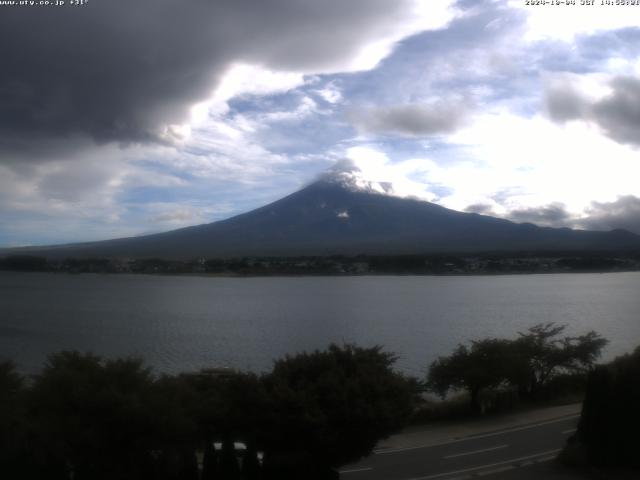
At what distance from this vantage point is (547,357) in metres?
19.9

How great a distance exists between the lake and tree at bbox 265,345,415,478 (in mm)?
10406

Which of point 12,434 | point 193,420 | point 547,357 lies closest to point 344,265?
point 547,357

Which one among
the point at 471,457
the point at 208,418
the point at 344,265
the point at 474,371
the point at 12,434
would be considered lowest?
the point at 471,457

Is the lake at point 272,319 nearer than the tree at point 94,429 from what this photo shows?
No

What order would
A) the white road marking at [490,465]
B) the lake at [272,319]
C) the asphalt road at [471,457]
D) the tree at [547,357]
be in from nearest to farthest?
the white road marking at [490,465] → the asphalt road at [471,457] → the tree at [547,357] → the lake at [272,319]

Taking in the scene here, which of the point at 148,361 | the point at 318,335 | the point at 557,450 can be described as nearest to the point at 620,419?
the point at 557,450

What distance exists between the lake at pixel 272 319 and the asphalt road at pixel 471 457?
7.55 meters

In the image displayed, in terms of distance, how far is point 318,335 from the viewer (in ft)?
112

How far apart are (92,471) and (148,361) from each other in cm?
1850

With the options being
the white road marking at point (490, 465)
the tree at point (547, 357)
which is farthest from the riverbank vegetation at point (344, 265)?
the white road marking at point (490, 465)

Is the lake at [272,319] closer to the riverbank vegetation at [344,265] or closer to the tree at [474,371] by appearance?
the tree at [474,371]

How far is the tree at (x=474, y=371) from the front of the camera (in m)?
16.9

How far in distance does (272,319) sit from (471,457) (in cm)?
3112

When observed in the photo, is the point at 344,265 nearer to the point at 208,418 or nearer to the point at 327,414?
the point at 208,418
